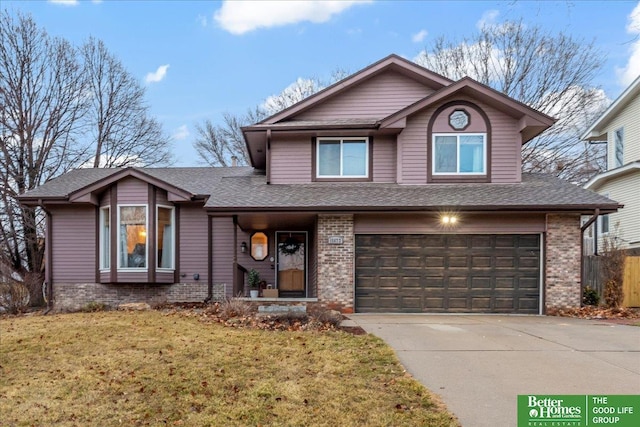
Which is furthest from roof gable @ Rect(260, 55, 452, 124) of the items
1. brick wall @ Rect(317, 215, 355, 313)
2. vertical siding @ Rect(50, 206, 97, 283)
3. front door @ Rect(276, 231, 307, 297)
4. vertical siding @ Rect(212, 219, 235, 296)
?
vertical siding @ Rect(50, 206, 97, 283)

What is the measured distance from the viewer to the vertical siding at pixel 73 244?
45.4ft

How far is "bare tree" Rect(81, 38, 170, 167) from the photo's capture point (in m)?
21.9

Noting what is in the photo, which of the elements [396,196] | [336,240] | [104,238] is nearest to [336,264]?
[336,240]

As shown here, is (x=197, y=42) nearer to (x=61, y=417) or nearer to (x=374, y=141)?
(x=374, y=141)

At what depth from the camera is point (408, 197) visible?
1138 cm

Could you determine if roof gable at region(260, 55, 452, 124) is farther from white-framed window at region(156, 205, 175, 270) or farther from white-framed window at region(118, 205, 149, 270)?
white-framed window at region(118, 205, 149, 270)

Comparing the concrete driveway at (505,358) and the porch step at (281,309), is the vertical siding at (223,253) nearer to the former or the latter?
the porch step at (281,309)

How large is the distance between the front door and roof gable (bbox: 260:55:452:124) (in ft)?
12.7

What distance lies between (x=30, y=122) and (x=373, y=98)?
15332mm

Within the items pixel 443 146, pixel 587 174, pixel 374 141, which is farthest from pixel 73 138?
pixel 587 174

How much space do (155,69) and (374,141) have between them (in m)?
16.9

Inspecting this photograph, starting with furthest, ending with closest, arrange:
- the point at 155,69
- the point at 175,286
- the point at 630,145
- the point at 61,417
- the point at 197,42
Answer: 1. the point at 155,69
2. the point at 197,42
3. the point at 630,145
4. the point at 175,286
5. the point at 61,417

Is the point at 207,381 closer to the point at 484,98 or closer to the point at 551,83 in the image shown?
the point at 484,98

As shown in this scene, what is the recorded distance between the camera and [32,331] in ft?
29.1
